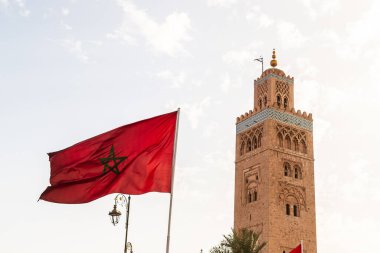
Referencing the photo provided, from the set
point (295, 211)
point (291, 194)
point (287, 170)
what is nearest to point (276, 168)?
point (287, 170)

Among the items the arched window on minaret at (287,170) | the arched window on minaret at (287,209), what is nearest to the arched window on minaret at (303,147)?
the arched window on minaret at (287,170)

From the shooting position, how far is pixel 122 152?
10.6 meters

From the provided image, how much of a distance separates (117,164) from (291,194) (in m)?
34.5

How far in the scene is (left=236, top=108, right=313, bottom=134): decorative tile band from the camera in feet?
148

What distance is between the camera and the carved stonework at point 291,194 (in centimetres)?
4288

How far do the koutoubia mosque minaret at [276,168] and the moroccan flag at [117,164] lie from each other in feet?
104

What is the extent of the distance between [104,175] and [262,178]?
33712 mm

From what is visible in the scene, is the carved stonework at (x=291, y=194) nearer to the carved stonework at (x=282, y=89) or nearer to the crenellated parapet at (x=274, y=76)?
the carved stonework at (x=282, y=89)

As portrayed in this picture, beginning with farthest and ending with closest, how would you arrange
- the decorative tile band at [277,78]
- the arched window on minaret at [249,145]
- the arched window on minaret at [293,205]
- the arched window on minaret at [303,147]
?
the decorative tile band at [277,78]
the arched window on minaret at [249,145]
the arched window on minaret at [303,147]
the arched window on minaret at [293,205]

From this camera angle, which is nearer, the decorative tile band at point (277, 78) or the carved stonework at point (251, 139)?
the carved stonework at point (251, 139)

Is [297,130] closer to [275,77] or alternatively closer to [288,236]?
[275,77]

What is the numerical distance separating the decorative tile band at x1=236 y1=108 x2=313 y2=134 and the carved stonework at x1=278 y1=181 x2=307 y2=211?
5.21 metres

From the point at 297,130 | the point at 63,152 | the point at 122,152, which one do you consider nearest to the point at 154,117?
the point at 122,152

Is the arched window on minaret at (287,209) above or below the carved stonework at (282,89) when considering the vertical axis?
below
